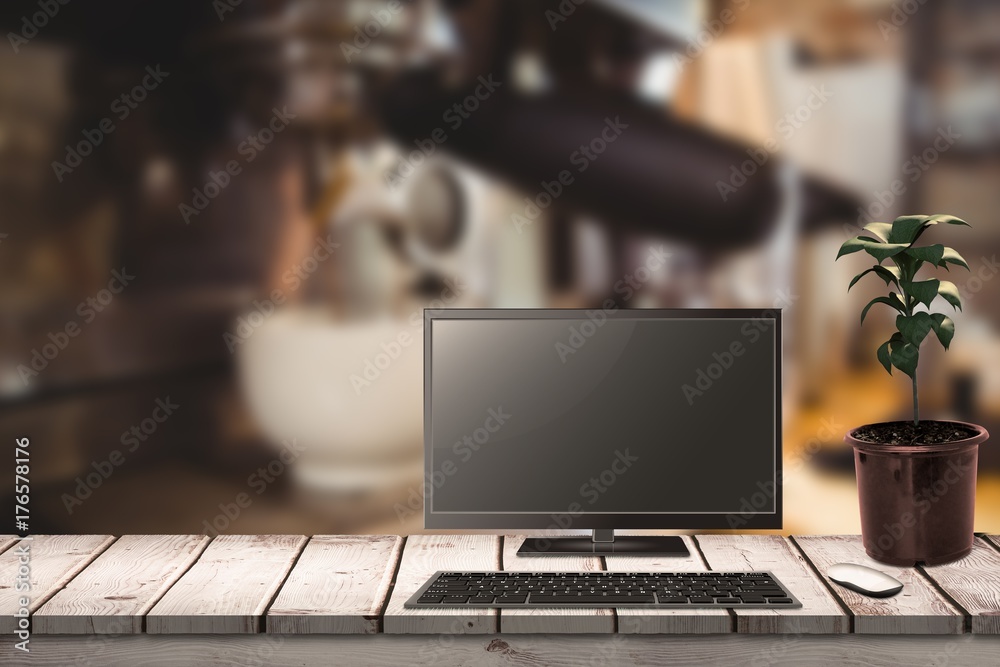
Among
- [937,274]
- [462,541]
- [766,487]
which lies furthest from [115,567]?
[937,274]

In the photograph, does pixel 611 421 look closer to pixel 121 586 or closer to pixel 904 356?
pixel 904 356

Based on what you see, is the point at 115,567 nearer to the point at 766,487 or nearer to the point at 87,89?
the point at 87,89

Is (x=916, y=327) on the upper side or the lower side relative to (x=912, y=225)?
lower

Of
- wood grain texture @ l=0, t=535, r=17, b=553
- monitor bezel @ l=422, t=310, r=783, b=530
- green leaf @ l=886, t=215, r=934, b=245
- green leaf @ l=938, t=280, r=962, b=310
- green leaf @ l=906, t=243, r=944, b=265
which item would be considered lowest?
wood grain texture @ l=0, t=535, r=17, b=553

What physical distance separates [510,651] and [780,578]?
51 cm

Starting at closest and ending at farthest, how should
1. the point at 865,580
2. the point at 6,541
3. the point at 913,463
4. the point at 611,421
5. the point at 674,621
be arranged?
1. the point at 674,621
2. the point at 865,580
3. the point at 913,463
4. the point at 611,421
5. the point at 6,541

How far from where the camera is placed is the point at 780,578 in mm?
1594

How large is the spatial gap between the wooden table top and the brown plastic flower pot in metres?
0.03

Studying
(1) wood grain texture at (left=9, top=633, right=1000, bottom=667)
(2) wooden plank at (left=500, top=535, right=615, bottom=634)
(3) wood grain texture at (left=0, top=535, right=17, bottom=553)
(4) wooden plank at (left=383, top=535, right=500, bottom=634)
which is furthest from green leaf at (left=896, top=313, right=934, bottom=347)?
(3) wood grain texture at (left=0, top=535, right=17, bottom=553)

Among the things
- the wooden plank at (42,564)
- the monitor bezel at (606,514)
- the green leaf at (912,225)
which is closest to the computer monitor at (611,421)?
the monitor bezel at (606,514)

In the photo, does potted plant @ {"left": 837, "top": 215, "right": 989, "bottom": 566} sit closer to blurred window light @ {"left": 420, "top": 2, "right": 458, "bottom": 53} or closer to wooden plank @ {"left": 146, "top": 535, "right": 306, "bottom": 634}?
blurred window light @ {"left": 420, "top": 2, "right": 458, "bottom": 53}

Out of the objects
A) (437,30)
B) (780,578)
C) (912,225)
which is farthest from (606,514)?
(437,30)

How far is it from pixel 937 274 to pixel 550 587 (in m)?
1.06

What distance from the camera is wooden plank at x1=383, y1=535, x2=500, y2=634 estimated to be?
1415 millimetres
